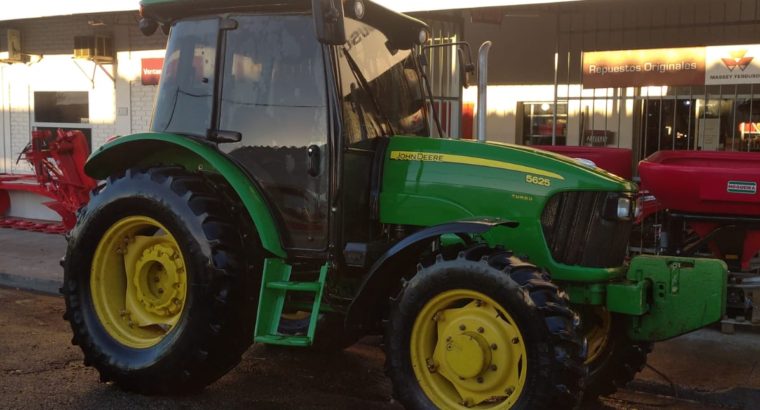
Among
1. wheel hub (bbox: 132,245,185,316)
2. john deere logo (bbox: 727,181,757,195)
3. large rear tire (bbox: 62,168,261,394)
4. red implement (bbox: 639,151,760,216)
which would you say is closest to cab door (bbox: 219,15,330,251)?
large rear tire (bbox: 62,168,261,394)

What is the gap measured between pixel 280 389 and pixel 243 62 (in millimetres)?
2001

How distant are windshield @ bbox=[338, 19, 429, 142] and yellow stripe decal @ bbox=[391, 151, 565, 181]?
253 millimetres

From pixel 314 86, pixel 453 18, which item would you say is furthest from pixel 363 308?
pixel 453 18

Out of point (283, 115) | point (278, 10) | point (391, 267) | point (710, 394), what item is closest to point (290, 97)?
point (283, 115)

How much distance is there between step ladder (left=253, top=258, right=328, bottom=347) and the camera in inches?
172

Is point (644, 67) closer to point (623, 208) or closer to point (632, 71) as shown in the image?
point (632, 71)

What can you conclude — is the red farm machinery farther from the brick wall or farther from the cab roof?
the brick wall

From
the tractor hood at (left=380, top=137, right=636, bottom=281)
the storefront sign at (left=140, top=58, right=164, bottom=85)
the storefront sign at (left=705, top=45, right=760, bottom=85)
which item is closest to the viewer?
the tractor hood at (left=380, top=137, right=636, bottom=281)

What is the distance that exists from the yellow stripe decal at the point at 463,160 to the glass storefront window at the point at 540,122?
7.34 m

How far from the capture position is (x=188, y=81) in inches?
196

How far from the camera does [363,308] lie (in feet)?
14.1

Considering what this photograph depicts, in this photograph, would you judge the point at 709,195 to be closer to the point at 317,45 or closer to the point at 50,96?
the point at 317,45

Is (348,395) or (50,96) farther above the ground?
(50,96)

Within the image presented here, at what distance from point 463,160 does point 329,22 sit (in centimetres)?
104
